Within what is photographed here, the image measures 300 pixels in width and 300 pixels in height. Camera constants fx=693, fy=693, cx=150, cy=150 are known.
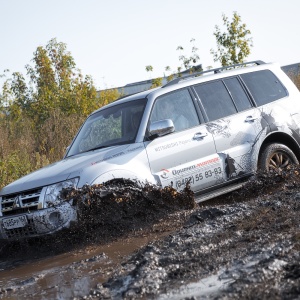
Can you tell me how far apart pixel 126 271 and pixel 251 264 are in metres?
1.11

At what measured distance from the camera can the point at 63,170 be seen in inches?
306

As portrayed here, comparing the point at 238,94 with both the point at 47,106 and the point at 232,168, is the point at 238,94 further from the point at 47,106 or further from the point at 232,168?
the point at 47,106

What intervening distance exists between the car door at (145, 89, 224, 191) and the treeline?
826cm

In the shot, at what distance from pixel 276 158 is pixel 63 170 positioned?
335cm

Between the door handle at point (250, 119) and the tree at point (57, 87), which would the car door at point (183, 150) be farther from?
the tree at point (57, 87)

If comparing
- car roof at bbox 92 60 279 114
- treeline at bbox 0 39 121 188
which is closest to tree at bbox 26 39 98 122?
treeline at bbox 0 39 121 188

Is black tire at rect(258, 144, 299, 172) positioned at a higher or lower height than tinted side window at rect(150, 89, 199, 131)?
lower

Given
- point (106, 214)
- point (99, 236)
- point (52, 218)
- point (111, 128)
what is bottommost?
point (99, 236)

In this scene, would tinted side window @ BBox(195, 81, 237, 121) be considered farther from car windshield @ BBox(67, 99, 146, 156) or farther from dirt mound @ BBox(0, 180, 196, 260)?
dirt mound @ BBox(0, 180, 196, 260)

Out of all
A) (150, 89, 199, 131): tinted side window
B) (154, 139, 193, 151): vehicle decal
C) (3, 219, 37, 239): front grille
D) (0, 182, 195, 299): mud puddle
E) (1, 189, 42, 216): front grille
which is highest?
(150, 89, 199, 131): tinted side window

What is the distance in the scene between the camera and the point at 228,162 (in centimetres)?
895

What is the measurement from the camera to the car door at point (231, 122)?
29.4ft

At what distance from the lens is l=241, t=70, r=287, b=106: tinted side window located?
977cm

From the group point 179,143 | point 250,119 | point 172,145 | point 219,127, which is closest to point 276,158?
point 250,119
